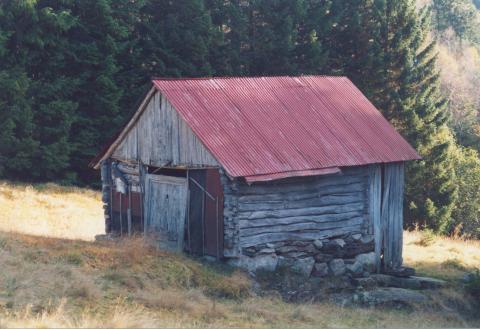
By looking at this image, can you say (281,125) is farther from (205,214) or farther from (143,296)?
(143,296)

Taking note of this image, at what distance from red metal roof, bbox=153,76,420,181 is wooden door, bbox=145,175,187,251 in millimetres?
1735

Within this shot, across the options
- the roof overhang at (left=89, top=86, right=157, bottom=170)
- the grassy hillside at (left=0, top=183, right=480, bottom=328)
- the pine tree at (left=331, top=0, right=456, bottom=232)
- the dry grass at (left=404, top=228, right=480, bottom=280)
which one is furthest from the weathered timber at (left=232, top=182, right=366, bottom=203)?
the pine tree at (left=331, top=0, right=456, bottom=232)

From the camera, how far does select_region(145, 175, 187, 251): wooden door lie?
55.3 ft

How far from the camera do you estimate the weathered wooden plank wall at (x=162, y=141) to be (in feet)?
53.3

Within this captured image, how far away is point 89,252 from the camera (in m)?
14.6

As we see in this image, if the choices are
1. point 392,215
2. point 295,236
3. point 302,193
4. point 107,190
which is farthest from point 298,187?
point 107,190

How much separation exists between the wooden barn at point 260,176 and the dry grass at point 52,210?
2.19 meters

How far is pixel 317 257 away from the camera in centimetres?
1695

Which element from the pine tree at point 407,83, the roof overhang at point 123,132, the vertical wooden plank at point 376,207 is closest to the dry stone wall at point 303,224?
the vertical wooden plank at point 376,207

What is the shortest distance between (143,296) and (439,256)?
12.6 metres

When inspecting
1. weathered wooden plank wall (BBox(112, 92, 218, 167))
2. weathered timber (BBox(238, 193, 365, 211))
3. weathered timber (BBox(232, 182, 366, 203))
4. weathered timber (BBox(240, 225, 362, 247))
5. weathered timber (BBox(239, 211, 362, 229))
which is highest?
weathered wooden plank wall (BBox(112, 92, 218, 167))

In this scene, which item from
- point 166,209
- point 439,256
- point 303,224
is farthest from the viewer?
point 439,256

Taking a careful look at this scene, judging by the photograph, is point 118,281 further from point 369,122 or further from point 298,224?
point 369,122

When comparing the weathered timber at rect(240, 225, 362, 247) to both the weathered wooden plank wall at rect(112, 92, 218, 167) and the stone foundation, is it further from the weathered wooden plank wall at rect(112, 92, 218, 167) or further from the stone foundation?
the weathered wooden plank wall at rect(112, 92, 218, 167)
